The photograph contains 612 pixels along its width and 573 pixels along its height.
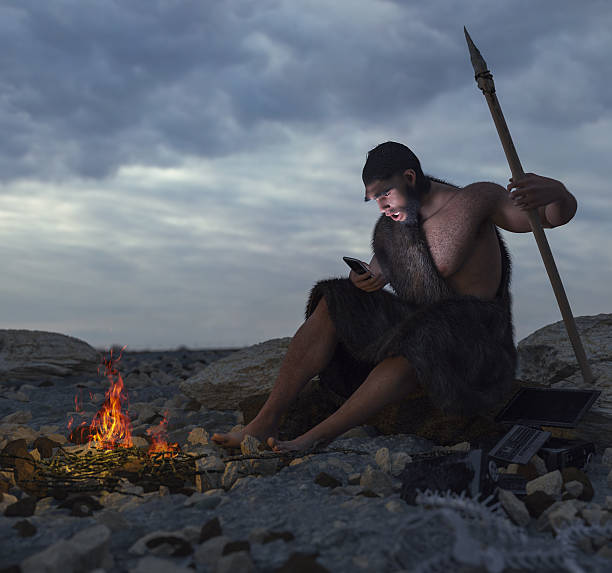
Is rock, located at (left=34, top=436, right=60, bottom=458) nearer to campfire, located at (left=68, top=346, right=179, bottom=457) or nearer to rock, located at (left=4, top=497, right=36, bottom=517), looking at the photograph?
campfire, located at (left=68, top=346, right=179, bottom=457)

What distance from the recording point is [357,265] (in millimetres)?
4164

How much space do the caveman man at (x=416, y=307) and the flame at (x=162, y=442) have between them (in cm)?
32

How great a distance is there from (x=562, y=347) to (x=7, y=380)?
23.2ft

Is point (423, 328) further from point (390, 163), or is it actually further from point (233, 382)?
point (233, 382)

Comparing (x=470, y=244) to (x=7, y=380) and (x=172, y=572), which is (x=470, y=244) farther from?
(x=7, y=380)

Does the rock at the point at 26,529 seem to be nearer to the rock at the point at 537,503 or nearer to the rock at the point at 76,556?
the rock at the point at 76,556

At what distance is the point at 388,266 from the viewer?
4.27 m

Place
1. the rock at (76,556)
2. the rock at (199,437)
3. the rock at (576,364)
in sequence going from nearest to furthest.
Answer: the rock at (76,556), the rock at (576,364), the rock at (199,437)

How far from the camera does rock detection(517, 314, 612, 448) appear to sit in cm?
396

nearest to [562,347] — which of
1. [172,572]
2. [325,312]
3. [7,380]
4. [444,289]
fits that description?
[444,289]

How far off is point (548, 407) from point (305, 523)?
90.1 inches

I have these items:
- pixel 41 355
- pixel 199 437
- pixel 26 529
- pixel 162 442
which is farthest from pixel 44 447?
pixel 41 355

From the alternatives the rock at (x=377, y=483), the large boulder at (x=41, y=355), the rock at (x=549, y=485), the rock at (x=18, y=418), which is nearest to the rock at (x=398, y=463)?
the rock at (x=377, y=483)

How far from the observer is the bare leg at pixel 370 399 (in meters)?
3.54
